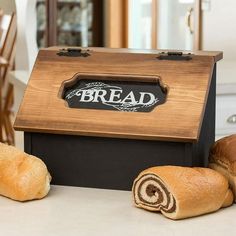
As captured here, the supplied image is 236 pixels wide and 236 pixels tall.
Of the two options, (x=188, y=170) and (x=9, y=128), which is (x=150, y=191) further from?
(x=9, y=128)

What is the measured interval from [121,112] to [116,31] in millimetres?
5631

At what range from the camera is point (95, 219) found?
105 centimetres

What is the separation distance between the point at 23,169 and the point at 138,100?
0.23 metres

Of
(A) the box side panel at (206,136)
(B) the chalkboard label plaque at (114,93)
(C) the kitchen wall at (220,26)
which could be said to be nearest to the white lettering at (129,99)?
(B) the chalkboard label plaque at (114,93)

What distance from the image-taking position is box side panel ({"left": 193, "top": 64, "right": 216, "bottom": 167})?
1.16 meters

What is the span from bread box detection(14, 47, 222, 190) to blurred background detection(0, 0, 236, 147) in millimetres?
1017

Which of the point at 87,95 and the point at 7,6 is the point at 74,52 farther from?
the point at 7,6

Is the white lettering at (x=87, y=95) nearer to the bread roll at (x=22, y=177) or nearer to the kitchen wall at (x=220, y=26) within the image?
the bread roll at (x=22, y=177)

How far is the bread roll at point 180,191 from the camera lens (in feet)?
3.41

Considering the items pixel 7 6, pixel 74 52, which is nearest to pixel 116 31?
pixel 7 6

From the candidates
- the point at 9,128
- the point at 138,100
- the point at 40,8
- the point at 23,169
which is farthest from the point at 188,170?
the point at 40,8

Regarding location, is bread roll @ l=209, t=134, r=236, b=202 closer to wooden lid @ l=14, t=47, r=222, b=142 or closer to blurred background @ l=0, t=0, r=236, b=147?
wooden lid @ l=14, t=47, r=222, b=142

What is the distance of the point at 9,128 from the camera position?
19.3ft

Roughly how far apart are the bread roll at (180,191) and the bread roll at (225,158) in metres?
0.04
